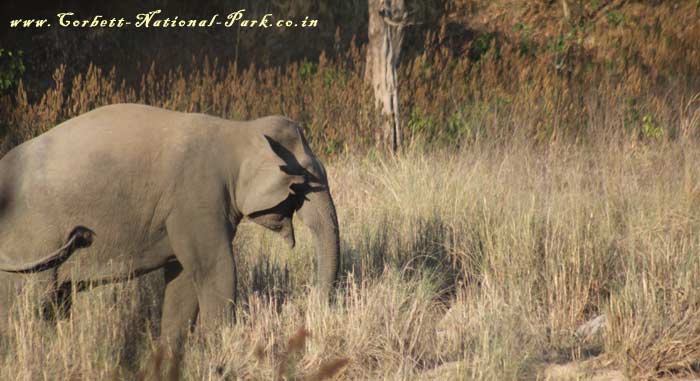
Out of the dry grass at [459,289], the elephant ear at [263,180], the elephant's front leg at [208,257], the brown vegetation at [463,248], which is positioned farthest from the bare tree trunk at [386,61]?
the elephant's front leg at [208,257]

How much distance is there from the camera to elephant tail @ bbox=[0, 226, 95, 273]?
5059mm

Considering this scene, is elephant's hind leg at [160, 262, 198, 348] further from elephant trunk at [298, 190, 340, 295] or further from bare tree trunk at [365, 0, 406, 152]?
bare tree trunk at [365, 0, 406, 152]

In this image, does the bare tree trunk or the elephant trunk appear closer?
the elephant trunk

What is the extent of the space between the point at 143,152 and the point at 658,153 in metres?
5.51

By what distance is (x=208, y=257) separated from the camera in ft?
17.0

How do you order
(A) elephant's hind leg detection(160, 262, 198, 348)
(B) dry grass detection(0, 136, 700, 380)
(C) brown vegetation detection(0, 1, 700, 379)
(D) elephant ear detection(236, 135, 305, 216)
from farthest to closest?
(A) elephant's hind leg detection(160, 262, 198, 348) < (D) elephant ear detection(236, 135, 305, 216) < (C) brown vegetation detection(0, 1, 700, 379) < (B) dry grass detection(0, 136, 700, 380)

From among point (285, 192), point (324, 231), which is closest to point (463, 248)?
point (324, 231)

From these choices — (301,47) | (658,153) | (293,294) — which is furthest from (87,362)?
(301,47)

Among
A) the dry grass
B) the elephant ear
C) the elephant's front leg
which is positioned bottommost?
the dry grass

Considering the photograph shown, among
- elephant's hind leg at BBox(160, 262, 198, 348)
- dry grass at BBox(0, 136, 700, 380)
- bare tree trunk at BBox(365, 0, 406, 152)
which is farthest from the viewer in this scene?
bare tree trunk at BBox(365, 0, 406, 152)

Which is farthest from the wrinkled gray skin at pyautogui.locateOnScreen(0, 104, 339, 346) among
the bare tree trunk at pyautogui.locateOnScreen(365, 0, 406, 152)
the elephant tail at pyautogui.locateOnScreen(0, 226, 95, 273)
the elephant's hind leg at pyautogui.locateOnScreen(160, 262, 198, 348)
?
the bare tree trunk at pyautogui.locateOnScreen(365, 0, 406, 152)

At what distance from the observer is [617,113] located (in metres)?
10.4

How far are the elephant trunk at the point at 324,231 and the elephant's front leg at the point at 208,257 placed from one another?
16.4 inches

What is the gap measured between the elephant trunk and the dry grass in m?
0.20
